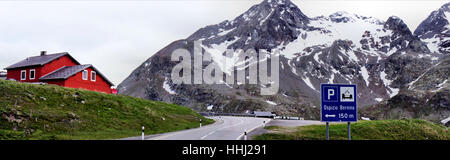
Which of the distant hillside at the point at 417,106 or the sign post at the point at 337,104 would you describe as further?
the distant hillside at the point at 417,106

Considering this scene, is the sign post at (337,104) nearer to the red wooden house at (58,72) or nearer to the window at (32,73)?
the red wooden house at (58,72)

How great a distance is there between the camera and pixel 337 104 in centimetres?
1802

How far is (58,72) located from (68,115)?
26.2m

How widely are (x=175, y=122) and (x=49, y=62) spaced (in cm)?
2542

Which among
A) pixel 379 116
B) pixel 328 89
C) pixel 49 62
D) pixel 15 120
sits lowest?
pixel 379 116

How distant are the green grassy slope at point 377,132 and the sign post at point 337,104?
7426mm

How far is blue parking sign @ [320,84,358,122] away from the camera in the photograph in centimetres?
1791

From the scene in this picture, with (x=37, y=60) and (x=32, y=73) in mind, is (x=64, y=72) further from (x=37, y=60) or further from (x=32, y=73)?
(x=37, y=60)

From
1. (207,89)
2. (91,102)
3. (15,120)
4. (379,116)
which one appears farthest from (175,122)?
(379,116)

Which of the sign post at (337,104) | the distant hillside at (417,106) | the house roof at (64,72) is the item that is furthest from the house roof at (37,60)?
the distant hillside at (417,106)

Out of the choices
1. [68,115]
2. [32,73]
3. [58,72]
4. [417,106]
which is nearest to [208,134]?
[68,115]

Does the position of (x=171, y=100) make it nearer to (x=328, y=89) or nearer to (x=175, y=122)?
(x=175, y=122)

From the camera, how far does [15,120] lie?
2358cm

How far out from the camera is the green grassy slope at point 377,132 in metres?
26.3
